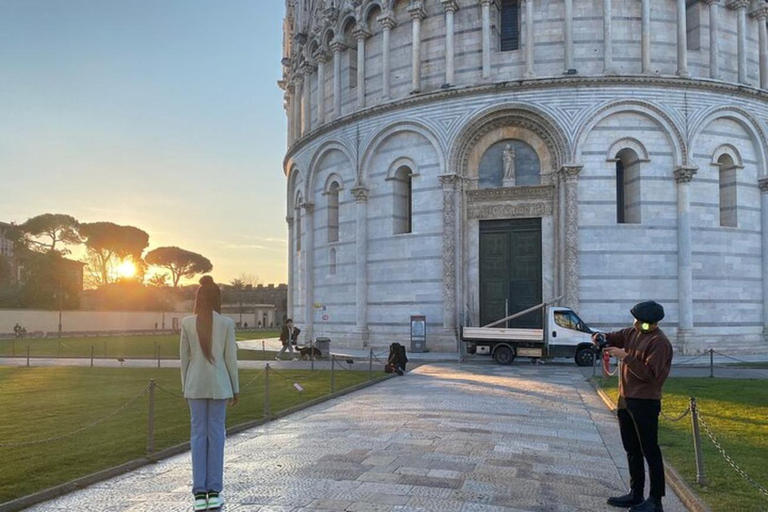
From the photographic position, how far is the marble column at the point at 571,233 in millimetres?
25391

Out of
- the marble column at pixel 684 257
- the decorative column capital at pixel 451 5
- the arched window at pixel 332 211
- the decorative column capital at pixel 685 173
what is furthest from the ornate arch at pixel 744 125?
the arched window at pixel 332 211

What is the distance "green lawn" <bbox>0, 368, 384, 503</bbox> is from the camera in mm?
7879

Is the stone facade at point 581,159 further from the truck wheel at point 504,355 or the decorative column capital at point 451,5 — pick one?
the truck wheel at point 504,355

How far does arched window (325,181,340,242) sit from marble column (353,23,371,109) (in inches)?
181

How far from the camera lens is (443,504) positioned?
642 cm

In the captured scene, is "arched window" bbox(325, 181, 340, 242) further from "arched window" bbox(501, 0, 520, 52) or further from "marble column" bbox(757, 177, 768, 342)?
"marble column" bbox(757, 177, 768, 342)

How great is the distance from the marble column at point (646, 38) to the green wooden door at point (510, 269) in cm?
763

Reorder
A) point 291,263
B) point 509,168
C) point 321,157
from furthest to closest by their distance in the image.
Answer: point 291,263 → point 321,157 → point 509,168

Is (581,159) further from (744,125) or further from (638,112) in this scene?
(744,125)

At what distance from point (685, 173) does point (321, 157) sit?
1703 centimetres

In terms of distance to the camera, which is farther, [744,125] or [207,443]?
[744,125]

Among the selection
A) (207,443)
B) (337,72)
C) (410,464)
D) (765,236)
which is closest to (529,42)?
(337,72)

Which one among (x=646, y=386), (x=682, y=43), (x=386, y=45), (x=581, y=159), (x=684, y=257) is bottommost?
(x=646, y=386)

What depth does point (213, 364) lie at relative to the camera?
20.9 ft
